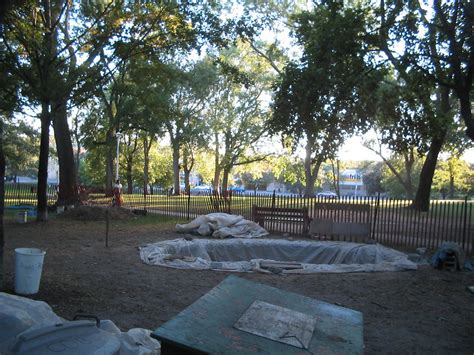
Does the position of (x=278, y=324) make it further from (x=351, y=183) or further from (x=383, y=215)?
(x=351, y=183)

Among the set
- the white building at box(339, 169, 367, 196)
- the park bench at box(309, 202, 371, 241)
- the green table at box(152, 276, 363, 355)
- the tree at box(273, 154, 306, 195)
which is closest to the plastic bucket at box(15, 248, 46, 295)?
the green table at box(152, 276, 363, 355)

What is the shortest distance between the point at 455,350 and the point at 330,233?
27.8 ft

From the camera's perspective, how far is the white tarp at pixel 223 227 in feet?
47.0

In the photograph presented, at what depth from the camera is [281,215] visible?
50.9 ft

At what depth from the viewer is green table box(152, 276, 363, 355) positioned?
114 inches

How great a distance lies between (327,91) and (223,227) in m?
6.59

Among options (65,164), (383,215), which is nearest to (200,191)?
(65,164)

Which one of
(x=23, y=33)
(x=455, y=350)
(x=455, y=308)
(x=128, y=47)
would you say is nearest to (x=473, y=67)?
(x=455, y=308)

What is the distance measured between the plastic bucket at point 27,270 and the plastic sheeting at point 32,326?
254 centimetres

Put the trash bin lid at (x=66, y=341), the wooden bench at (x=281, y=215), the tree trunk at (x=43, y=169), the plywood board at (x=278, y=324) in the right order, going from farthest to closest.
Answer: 1. the tree trunk at (x=43, y=169)
2. the wooden bench at (x=281, y=215)
3. the plywood board at (x=278, y=324)
4. the trash bin lid at (x=66, y=341)

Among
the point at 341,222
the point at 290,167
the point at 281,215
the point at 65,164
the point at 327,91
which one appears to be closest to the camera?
the point at 327,91

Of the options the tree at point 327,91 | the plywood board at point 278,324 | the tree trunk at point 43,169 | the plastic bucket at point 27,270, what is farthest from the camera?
the tree trunk at point 43,169

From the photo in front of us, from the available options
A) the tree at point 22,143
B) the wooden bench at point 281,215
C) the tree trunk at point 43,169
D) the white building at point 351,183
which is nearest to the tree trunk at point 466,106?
the wooden bench at point 281,215

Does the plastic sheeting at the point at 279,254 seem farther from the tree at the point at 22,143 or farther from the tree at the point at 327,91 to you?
the tree at the point at 22,143
